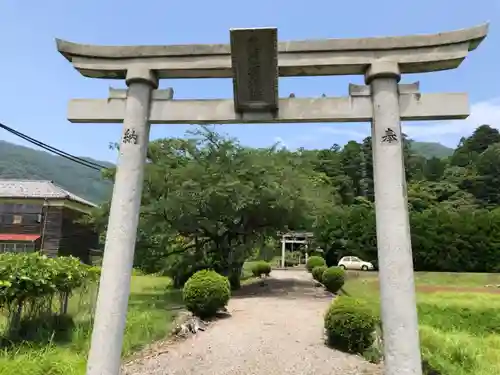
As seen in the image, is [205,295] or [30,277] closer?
[30,277]

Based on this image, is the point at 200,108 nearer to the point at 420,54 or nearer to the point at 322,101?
the point at 322,101

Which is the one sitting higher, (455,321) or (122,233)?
(122,233)

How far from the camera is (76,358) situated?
679 cm

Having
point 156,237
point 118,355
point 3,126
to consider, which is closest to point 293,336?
point 118,355

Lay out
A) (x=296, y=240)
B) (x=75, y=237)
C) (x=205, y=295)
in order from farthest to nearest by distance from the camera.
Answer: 1. (x=296, y=240)
2. (x=75, y=237)
3. (x=205, y=295)

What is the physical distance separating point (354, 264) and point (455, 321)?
53.2ft

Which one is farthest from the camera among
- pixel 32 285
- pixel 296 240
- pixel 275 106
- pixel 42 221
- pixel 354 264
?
pixel 296 240

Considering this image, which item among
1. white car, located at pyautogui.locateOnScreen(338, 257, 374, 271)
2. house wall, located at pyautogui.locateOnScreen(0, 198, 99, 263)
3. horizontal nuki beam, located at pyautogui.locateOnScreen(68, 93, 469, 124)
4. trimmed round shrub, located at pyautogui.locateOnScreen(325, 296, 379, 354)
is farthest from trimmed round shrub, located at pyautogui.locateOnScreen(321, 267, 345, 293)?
house wall, located at pyautogui.locateOnScreen(0, 198, 99, 263)

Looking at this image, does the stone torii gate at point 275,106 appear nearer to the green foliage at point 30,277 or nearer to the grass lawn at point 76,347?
the grass lawn at point 76,347

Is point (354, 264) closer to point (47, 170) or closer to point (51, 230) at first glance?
point (51, 230)

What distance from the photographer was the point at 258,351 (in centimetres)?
859

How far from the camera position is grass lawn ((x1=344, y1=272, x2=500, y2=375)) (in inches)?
314

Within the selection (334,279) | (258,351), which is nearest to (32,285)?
(258,351)

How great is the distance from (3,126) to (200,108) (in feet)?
14.0
